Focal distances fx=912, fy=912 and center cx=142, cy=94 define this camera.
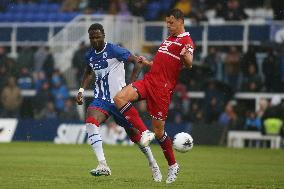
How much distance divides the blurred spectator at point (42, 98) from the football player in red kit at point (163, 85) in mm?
16126

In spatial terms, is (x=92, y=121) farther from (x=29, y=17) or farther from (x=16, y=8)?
(x=16, y=8)

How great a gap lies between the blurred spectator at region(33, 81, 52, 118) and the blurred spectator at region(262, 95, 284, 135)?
733 centimetres

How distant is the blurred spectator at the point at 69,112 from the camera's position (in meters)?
28.1

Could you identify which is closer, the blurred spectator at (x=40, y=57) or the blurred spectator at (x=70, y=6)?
the blurred spectator at (x=40, y=57)

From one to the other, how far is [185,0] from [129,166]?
13930mm

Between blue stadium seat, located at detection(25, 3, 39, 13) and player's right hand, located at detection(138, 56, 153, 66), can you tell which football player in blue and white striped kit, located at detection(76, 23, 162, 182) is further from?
blue stadium seat, located at detection(25, 3, 39, 13)

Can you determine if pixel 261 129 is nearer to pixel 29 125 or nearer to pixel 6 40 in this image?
pixel 29 125

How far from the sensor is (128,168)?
16.7 meters

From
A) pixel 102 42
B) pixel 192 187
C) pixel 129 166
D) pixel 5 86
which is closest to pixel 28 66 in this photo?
pixel 5 86

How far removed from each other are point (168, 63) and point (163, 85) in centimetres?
32

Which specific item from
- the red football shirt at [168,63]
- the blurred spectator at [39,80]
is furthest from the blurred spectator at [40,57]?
the red football shirt at [168,63]

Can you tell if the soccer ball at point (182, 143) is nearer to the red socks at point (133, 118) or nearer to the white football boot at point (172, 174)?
the white football boot at point (172, 174)

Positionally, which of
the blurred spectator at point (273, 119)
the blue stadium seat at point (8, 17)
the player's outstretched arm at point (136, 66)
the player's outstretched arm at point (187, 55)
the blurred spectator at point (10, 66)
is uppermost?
the player's outstretched arm at point (187, 55)

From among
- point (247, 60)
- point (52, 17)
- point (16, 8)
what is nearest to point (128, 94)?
point (247, 60)
